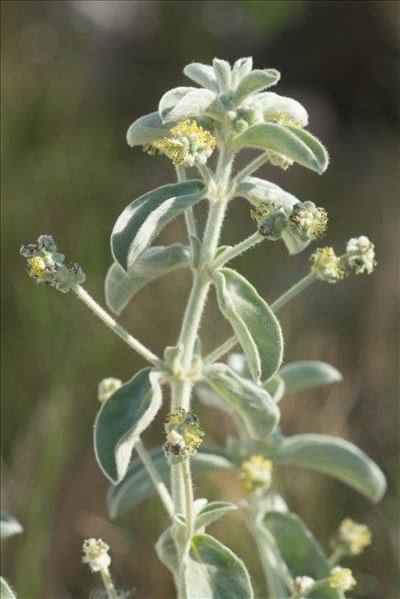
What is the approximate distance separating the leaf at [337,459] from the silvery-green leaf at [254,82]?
558mm

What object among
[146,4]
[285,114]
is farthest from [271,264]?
[146,4]

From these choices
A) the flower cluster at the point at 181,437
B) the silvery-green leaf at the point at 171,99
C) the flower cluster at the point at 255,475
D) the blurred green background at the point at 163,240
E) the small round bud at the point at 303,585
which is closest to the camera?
the flower cluster at the point at 181,437

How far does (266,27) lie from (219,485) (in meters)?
3.93

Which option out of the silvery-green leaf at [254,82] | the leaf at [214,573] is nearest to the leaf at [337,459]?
the leaf at [214,573]

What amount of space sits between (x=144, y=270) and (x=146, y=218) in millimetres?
154

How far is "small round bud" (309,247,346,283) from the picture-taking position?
1.03m

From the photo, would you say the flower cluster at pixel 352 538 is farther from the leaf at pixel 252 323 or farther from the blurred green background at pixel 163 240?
the blurred green background at pixel 163 240

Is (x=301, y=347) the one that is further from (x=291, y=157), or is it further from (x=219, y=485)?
(x=291, y=157)

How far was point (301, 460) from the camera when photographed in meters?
1.35

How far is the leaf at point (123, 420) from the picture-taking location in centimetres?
95

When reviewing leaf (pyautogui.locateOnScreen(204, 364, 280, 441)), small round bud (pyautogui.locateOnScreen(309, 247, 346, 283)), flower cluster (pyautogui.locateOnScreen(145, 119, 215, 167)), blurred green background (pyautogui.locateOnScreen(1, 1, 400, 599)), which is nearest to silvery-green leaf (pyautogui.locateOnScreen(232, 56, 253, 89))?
flower cluster (pyautogui.locateOnScreen(145, 119, 215, 167))

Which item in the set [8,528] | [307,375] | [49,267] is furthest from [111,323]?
[307,375]

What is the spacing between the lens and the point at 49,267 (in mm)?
957

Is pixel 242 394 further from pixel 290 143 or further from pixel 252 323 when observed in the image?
pixel 290 143
